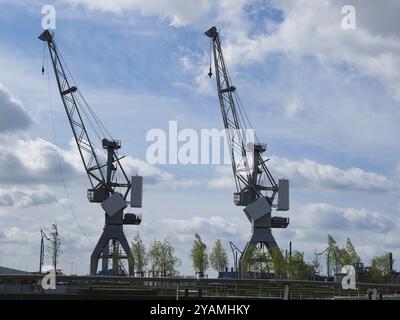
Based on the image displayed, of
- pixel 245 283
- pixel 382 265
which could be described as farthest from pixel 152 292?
pixel 382 265

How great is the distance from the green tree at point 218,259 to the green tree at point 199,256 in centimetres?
252

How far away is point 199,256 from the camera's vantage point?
132375 millimetres

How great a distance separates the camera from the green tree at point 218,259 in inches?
5330

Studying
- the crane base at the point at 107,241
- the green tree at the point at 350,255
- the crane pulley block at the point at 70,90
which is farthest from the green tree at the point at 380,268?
the crane pulley block at the point at 70,90

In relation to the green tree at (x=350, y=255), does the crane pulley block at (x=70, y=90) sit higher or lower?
higher

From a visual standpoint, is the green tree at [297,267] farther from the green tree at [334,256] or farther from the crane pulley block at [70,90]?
the crane pulley block at [70,90]

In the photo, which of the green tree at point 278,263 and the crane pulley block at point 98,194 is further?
the green tree at point 278,263

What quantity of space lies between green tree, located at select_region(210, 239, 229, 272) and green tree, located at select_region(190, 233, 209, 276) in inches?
99.3

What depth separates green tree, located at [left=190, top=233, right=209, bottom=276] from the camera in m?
132

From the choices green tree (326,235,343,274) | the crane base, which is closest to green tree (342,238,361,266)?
green tree (326,235,343,274)

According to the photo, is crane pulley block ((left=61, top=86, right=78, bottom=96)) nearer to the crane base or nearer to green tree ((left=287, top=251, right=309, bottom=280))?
the crane base
